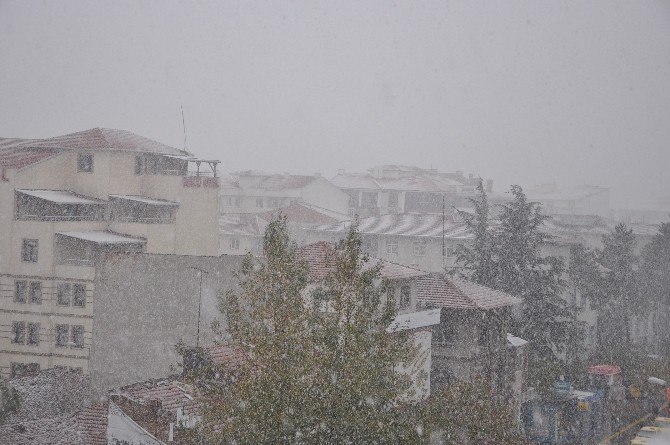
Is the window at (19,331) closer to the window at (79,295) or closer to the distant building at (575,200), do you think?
the window at (79,295)

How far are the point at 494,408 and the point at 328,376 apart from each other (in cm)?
660

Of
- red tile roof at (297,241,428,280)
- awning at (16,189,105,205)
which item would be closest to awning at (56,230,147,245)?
awning at (16,189,105,205)

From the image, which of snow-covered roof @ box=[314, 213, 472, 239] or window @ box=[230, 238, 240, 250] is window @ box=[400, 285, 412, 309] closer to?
snow-covered roof @ box=[314, 213, 472, 239]

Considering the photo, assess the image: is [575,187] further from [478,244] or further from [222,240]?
[478,244]

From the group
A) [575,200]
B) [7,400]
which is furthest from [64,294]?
[575,200]

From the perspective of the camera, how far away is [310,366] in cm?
984

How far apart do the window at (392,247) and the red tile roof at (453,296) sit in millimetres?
19516

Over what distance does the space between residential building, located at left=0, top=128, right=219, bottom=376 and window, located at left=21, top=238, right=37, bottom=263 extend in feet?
0.11

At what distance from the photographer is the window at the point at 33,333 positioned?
28.9 metres

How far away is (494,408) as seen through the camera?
15391 millimetres

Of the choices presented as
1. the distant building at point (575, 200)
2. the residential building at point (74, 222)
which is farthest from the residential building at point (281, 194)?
the residential building at point (74, 222)

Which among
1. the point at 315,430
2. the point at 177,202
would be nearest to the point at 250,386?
the point at 315,430

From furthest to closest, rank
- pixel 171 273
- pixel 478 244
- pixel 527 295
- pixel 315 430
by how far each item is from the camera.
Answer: pixel 478 244, pixel 527 295, pixel 171 273, pixel 315 430

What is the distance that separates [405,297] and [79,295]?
43.9ft
